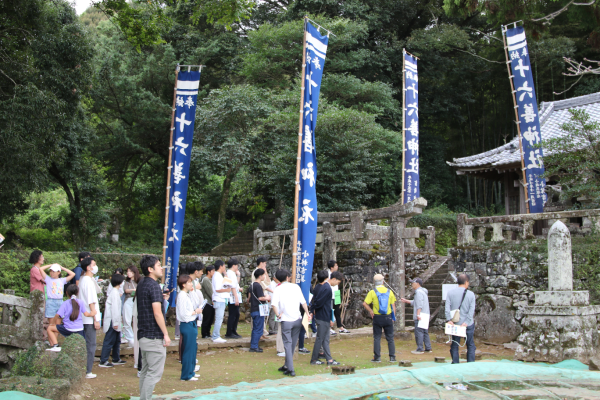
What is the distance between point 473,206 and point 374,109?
9.37 metres

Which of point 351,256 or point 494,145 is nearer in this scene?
point 351,256

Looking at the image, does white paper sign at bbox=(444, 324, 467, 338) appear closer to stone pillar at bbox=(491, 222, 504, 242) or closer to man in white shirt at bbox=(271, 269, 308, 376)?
man in white shirt at bbox=(271, 269, 308, 376)

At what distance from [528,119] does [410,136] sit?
3072 mm

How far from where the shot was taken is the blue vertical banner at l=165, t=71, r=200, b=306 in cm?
970

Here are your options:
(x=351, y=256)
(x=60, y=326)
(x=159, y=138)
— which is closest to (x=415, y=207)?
(x=351, y=256)

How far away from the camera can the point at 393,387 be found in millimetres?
5930

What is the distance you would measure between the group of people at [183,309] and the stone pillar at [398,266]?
5.47ft

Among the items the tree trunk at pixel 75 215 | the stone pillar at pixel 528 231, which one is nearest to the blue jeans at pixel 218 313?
the stone pillar at pixel 528 231

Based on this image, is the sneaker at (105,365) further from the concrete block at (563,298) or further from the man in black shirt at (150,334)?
the concrete block at (563,298)

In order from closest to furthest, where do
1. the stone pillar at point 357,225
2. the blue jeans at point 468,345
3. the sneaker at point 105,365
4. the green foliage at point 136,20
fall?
1. the blue jeans at point 468,345
2. the sneaker at point 105,365
3. the green foliage at point 136,20
4. the stone pillar at point 357,225

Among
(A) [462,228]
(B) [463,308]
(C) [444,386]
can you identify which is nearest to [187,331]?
(C) [444,386]

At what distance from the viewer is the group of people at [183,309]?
218 inches

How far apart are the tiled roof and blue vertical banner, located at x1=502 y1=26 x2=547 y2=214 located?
4.06 m

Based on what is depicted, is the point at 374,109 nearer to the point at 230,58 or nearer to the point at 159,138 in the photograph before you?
the point at 230,58
